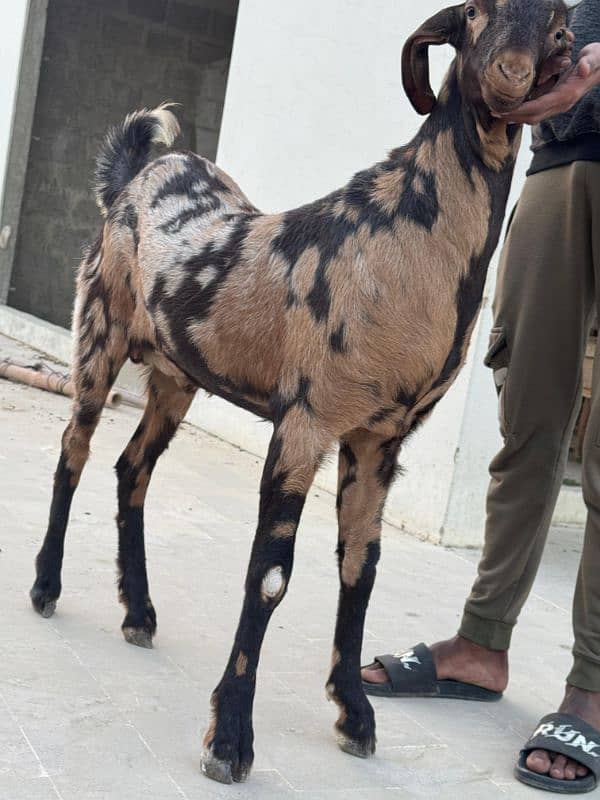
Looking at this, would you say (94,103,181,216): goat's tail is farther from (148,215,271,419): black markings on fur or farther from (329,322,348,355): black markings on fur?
(329,322,348,355): black markings on fur

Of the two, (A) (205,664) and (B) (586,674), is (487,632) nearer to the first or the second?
(B) (586,674)

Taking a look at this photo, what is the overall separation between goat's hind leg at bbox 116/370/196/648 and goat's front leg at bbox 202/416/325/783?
0.71 metres

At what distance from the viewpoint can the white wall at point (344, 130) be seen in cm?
513

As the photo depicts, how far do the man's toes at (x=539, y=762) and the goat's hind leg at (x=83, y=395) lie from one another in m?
1.43

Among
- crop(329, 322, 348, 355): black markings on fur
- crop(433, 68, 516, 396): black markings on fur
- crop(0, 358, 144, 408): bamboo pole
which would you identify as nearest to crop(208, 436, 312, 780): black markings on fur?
crop(329, 322, 348, 355): black markings on fur

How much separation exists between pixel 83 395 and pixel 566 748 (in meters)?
1.70

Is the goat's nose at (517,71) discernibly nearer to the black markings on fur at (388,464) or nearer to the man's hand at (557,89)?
the man's hand at (557,89)

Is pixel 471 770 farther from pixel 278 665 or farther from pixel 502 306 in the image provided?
pixel 502 306

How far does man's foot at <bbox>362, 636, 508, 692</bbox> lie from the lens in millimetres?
3459

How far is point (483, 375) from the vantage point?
5.07m

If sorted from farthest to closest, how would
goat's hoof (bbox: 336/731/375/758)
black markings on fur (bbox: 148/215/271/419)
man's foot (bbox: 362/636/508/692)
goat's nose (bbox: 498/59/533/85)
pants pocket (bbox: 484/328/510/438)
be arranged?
man's foot (bbox: 362/636/508/692), pants pocket (bbox: 484/328/510/438), black markings on fur (bbox: 148/215/271/419), goat's hoof (bbox: 336/731/375/758), goat's nose (bbox: 498/59/533/85)

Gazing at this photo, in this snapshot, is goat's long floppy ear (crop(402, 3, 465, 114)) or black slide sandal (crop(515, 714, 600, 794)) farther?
black slide sandal (crop(515, 714, 600, 794))

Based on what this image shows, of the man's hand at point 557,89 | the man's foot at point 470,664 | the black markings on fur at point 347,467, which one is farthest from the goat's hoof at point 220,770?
the man's hand at point 557,89

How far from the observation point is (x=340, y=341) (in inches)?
107
